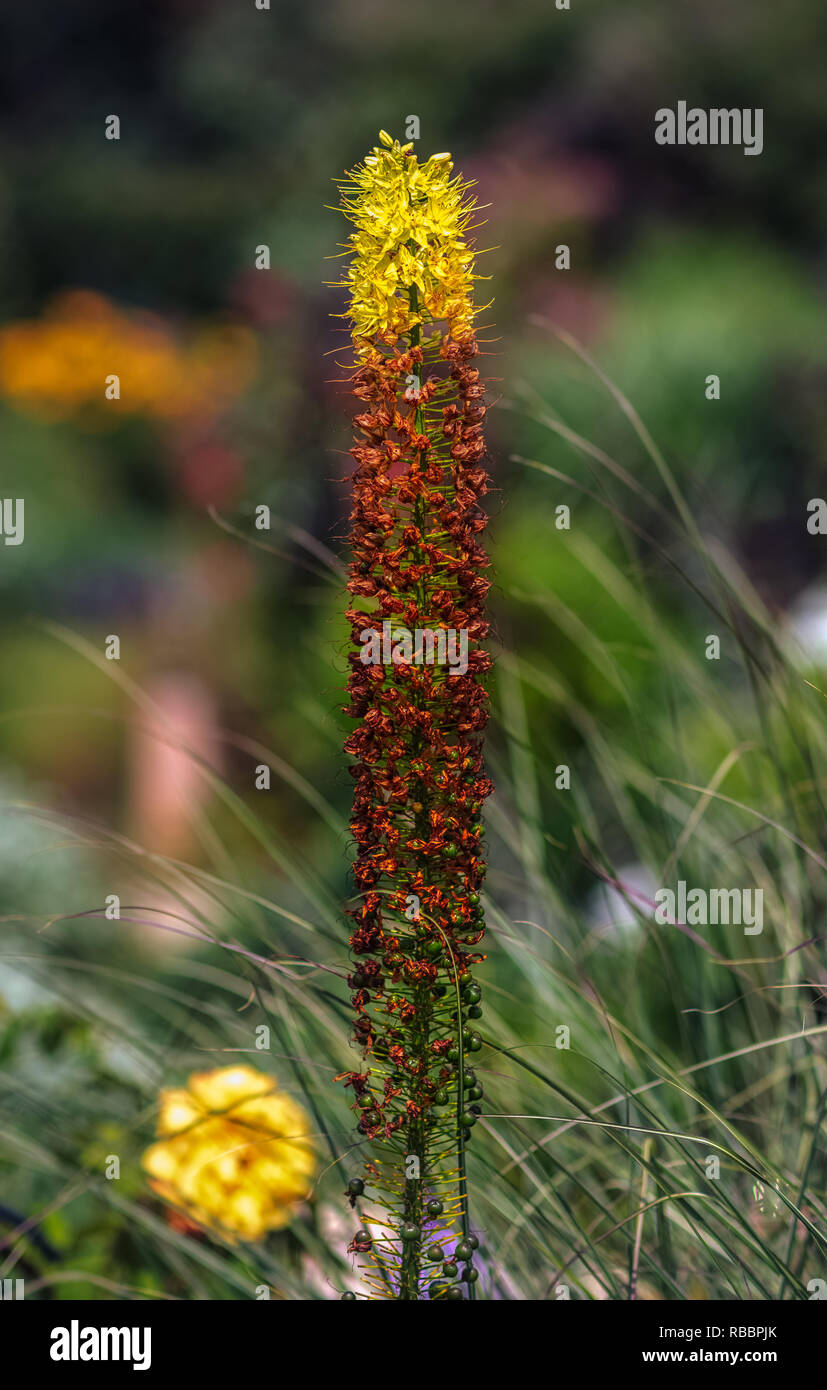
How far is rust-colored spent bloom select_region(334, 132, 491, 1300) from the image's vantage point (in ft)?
2.02

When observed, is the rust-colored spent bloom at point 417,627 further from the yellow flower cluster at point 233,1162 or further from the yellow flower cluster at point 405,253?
the yellow flower cluster at point 233,1162

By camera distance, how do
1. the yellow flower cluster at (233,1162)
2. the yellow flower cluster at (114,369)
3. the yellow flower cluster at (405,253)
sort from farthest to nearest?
the yellow flower cluster at (114,369) → the yellow flower cluster at (233,1162) → the yellow flower cluster at (405,253)

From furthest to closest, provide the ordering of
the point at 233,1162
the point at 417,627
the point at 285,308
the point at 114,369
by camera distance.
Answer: the point at 114,369
the point at 285,308
the point at 233,1162
the point at 417,627

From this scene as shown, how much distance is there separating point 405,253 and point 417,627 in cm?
19

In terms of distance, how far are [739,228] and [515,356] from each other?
65.9 inches

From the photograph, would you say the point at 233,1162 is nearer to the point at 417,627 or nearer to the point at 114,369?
the point at 417,627

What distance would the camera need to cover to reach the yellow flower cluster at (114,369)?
172 inches

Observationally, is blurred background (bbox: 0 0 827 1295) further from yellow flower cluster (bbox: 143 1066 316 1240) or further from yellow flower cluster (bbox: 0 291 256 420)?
yellow flower cluster (bbox: 143 1066 316 1240)

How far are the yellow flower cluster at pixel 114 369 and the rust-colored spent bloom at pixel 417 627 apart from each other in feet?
12.4

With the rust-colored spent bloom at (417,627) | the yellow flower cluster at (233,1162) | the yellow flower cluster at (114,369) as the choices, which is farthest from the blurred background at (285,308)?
the rust-colored spent bloom at (417,627)

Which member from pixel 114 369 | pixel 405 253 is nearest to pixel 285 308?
pixel 114 369

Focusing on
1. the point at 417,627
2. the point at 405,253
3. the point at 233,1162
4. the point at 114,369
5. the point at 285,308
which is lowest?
the point at 233,1162

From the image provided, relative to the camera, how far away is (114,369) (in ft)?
14.3

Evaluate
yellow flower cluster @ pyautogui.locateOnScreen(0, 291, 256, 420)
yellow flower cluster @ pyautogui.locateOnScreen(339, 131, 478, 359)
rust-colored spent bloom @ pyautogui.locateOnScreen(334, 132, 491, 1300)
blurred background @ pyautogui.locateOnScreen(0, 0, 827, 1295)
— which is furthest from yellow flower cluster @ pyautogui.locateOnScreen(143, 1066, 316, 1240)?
yellow flower cluster @ pyautogui.locateOnScreen(0, 291, 256, 420)
